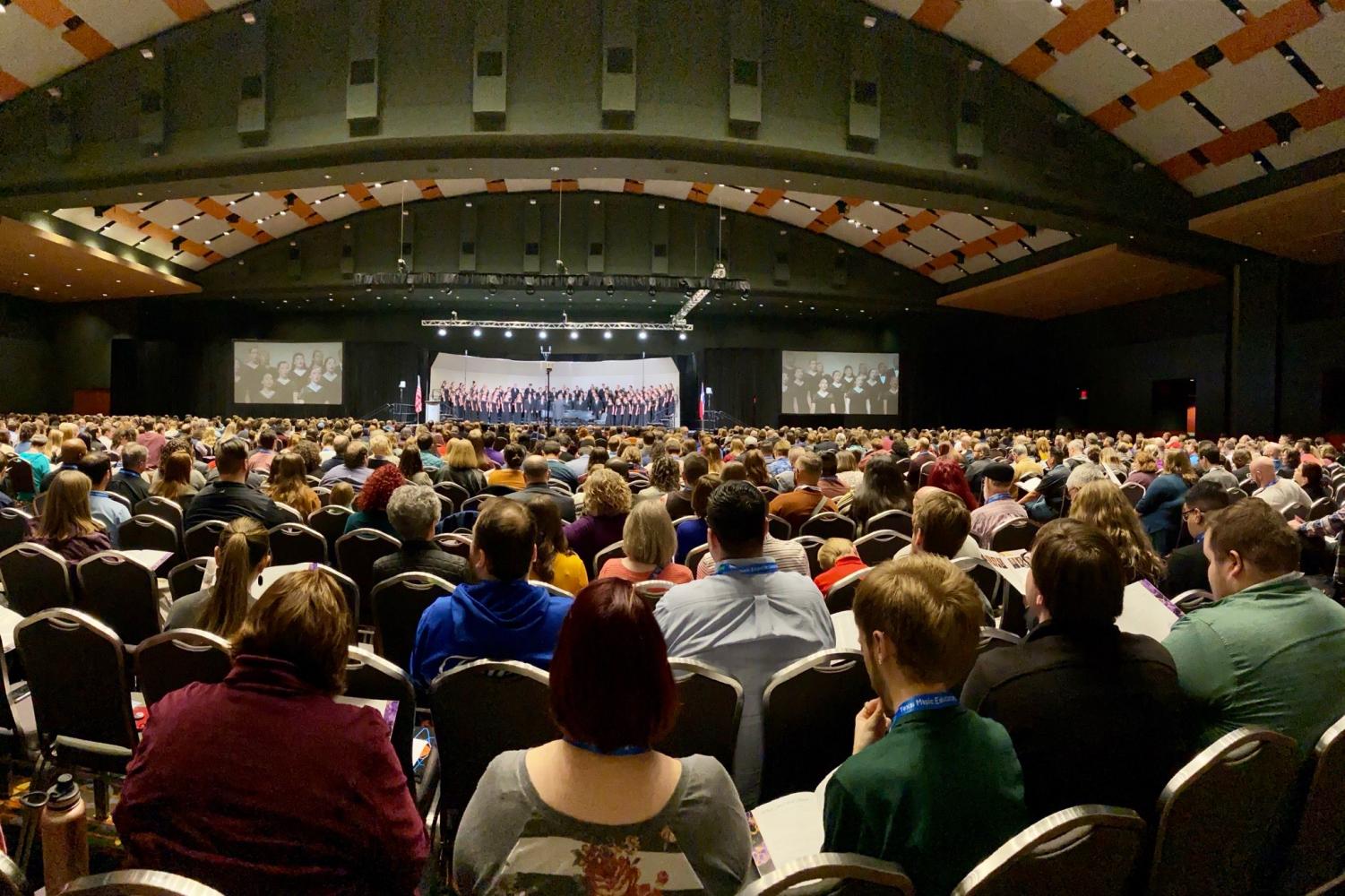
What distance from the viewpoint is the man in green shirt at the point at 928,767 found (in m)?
1.35

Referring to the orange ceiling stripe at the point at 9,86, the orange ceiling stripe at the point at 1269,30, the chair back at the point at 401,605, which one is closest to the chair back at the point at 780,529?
the chair back at the point at 401,605

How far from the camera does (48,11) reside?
37.0 ft

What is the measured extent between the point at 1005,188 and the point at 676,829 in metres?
13.7

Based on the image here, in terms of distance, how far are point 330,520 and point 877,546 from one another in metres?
3.65

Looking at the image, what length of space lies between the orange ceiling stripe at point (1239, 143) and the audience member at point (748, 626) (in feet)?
47.2

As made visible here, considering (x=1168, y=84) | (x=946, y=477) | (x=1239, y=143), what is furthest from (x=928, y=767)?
(x=1239, y=143)

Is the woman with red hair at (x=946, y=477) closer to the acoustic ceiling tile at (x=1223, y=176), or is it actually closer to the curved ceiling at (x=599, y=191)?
the acoustic ceiling tile at (x=1223, y=176)

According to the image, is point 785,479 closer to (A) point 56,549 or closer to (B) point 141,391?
(A) point 56,549

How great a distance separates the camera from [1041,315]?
24766mm

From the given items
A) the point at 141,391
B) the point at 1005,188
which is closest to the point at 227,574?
the point at 1005,188

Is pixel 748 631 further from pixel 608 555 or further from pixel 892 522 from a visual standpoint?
pixel 892 522

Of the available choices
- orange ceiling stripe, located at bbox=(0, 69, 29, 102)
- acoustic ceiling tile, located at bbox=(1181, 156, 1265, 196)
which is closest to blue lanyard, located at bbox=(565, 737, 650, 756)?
orange ceiling stripe, located at bbox=(0, 69, 29, 102)

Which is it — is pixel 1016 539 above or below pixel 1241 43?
below

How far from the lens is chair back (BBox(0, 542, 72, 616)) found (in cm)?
356
